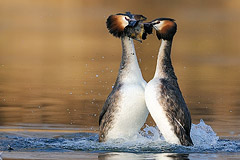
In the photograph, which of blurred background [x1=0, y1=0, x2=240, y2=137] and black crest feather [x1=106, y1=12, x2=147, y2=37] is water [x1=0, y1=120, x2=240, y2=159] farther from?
black crest feather [x1=106, y1=12, x2=147, y2=37]

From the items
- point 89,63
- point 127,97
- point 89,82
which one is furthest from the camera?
point 89,63

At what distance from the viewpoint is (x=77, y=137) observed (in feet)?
43.8

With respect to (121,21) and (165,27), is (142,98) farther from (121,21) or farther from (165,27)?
(121,21)

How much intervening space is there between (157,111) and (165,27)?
4.09 feet

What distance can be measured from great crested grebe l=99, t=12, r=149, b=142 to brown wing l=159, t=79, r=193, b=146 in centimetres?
30

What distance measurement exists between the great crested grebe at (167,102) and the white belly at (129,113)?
173mm

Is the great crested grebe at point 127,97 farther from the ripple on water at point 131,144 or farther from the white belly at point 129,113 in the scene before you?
the ripple on water at point 131,144

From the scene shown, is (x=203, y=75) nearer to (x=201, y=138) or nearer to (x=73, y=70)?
(x=73, y=70)

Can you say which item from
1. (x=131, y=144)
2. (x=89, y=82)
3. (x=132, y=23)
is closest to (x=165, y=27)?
(x=132, y=23)

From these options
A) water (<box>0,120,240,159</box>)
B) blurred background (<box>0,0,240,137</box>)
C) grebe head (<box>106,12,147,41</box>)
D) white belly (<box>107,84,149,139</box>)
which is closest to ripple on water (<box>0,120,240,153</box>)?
water (<box>0,120,240,159</box>)

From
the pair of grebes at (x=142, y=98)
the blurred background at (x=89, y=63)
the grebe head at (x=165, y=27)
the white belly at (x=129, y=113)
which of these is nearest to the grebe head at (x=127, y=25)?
the pair of grebes at (x=142, y=98)

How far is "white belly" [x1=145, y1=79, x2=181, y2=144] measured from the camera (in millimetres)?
12172

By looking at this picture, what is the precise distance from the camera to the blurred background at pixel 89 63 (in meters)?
15.6

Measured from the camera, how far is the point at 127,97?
1236cm
